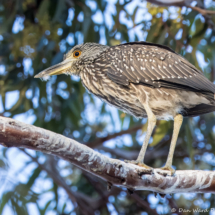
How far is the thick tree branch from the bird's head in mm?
1344

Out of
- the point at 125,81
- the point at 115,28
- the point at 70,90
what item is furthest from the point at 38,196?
the point at 115,28

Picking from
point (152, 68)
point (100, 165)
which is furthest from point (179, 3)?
point (100, 165)

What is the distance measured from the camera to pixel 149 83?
2.99 m

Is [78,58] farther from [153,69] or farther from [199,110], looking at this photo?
[199,110]

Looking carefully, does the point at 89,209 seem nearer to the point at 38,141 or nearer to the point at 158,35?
the point at 158,35

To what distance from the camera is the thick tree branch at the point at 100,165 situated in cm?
184

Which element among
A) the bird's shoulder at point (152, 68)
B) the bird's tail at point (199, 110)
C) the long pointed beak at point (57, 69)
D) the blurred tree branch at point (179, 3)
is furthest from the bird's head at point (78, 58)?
the bird's tail at point (199, 110)

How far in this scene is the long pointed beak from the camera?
327 centimetres

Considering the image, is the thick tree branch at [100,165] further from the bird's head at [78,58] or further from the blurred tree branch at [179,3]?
the blurred tree branch at [179,3]

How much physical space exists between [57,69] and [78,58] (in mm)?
244

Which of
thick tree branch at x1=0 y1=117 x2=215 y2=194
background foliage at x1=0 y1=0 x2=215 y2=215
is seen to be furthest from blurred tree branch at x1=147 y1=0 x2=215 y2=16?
thick tree branch at x1=0 y1=117 x2=215 y2=194

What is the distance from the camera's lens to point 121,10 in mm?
4402

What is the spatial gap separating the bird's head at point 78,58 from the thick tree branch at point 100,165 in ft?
4.41

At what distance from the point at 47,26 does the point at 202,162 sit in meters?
2.75
